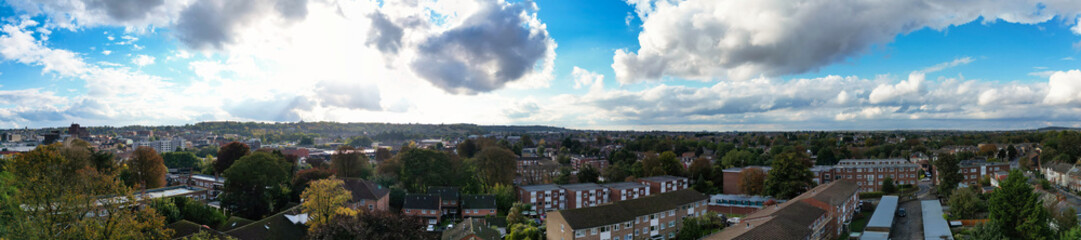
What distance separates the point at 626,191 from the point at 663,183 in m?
7.02

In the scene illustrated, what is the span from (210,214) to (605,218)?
29.5 metres

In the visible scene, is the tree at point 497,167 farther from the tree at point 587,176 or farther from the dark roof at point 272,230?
the dark roof at point 272,230

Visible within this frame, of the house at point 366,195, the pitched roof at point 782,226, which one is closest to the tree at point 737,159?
the pitched roof at point 782,226

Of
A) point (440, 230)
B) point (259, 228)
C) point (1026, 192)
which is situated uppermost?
point (1026, 192)

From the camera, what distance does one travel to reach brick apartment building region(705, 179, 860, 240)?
91.7ft

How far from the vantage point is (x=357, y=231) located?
22.7 metres

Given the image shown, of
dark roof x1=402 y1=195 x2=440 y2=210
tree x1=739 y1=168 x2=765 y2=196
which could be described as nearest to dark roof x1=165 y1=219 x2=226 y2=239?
dark roof x1=402 y1=195 x2=440 y2=210

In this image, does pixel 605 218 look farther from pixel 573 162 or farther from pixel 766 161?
pixel 573 162

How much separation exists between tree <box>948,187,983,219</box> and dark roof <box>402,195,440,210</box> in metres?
44.0

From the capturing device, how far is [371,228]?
23094 millimetres

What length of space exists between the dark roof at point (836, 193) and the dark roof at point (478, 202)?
27924 mm

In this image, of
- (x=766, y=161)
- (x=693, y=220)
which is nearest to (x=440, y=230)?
(x=693, y=220)

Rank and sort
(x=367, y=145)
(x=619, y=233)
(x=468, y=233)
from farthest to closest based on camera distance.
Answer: (x=367, y=145)
(x=619, y=233)
(x=468, y=233)

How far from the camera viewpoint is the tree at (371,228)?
22.7m
